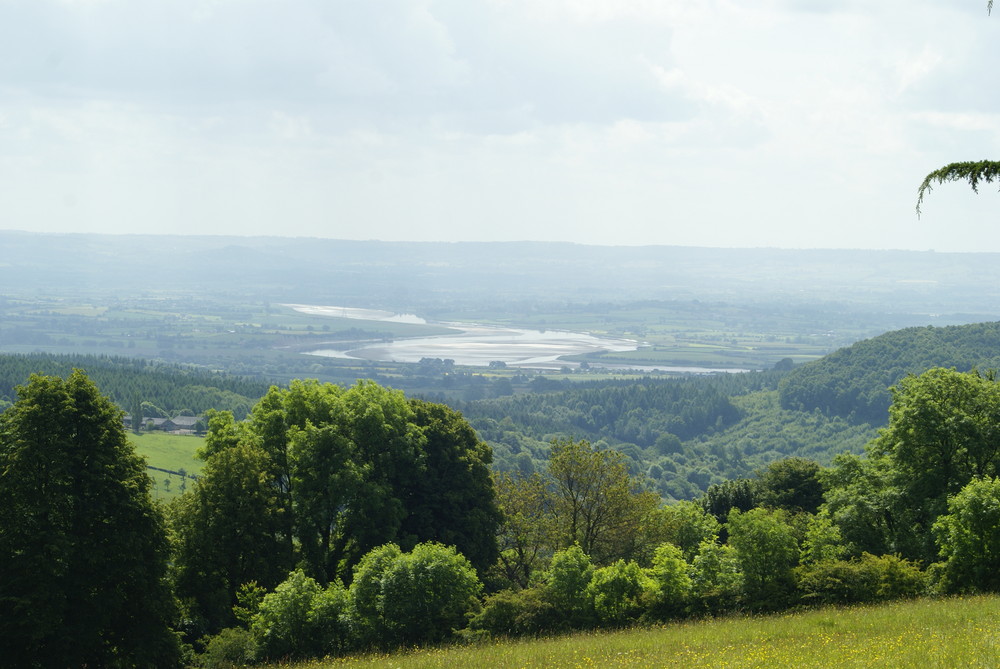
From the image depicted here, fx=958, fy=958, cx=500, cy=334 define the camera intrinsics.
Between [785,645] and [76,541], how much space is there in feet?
65.4

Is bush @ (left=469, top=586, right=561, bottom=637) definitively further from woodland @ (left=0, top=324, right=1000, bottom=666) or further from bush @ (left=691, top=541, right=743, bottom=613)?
bush @ (left=691, top=541, right=743, bottom=613)

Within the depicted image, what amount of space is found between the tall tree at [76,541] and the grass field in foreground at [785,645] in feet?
20.5

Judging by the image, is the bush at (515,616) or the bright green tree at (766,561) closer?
the bush at (515,616)

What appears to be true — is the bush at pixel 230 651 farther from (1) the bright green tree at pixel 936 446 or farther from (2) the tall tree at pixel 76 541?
(1) the bright green tree at pixel 936 446

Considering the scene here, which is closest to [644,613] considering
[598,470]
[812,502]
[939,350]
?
[598,470]

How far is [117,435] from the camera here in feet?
99.2

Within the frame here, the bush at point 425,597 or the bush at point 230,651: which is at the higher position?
the bush at point 425,597

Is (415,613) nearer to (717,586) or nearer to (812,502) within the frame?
(717,586)

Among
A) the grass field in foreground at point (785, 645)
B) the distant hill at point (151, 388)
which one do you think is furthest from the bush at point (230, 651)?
the distant hill at point (151, 388)

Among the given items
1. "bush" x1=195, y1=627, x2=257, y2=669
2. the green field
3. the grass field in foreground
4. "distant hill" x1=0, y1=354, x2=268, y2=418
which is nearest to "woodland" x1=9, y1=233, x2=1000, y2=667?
"bush" x1=195, y1=627, x2=257, y2=669

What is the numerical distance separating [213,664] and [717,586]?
53.7 feet

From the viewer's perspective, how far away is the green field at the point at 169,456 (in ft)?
328

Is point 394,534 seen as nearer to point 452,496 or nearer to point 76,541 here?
point 452,496

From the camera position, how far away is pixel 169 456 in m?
112
